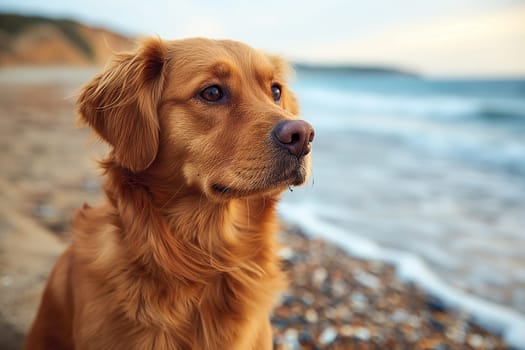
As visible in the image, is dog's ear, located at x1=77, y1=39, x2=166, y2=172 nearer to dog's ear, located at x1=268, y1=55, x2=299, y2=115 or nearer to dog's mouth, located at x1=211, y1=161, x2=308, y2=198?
dog's mouth, located at x1=211, y1=161, x2=308, y2=198

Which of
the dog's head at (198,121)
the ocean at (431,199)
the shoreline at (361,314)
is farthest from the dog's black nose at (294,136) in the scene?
the shoreline at (361,314)

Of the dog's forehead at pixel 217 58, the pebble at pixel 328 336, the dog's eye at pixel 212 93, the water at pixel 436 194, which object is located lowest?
the water at pixel 436 194

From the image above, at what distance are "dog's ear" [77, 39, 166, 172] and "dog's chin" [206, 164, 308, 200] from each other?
1.25 ft

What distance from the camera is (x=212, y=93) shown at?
2.28 metres

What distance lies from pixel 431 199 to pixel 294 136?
18.5ft

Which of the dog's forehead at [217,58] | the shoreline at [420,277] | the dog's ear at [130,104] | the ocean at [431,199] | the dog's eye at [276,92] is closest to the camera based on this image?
the dog's ear at [130,104]

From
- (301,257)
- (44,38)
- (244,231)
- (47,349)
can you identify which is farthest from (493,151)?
(44,38)

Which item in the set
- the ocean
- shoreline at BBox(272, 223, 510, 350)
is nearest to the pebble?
shoreline at BBox(272, 223, 510, 350)

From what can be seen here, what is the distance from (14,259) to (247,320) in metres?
2.34

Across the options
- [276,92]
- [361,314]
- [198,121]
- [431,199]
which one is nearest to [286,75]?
[276,92]

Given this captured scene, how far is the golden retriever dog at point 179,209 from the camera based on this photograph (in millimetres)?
2068

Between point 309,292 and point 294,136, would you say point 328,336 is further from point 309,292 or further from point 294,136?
point 294,136

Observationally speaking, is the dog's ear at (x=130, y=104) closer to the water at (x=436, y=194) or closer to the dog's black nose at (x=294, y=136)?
the dog's black nose at (x=294, y=136)

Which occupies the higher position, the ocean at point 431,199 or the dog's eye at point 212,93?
the dog's eye at point 212,93
